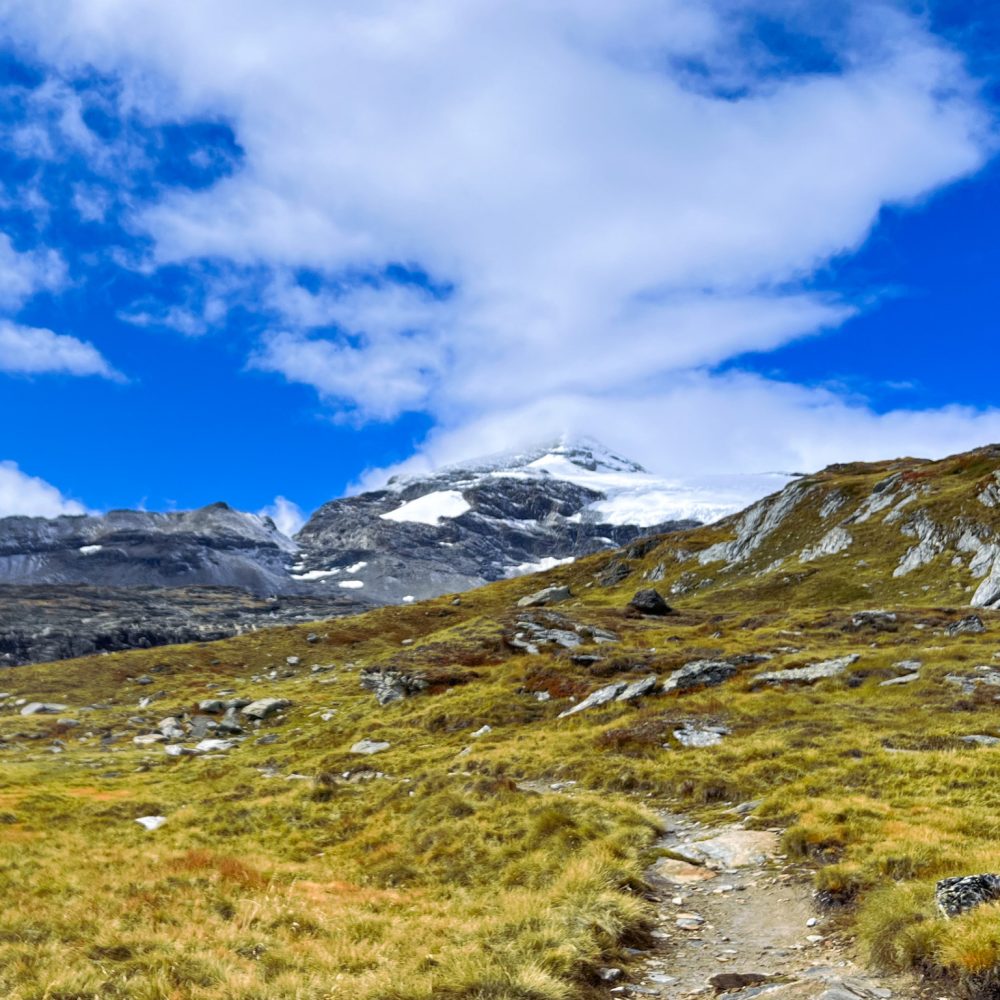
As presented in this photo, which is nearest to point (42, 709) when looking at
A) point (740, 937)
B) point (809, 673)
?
point (809, 673)

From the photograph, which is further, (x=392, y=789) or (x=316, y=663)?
(x=316, y=663)

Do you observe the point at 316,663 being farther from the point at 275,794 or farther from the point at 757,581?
the point at 757,581

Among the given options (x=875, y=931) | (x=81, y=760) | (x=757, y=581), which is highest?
(x=757, y=581)

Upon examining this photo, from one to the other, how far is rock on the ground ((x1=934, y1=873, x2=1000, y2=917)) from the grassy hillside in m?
0.32

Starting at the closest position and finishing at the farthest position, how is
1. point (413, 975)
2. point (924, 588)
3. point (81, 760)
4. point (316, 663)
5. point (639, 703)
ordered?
point (413, 975) < point (639, 703) < point (81, 760) < point (924, 588) < point (316, 663)

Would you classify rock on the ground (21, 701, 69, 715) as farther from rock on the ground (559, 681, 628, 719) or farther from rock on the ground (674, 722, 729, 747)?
rock on the ground (674, 722, 729, 747)

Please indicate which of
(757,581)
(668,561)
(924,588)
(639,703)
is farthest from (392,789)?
(668,561)

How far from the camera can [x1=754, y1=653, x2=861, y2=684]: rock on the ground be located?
34625 millimetres

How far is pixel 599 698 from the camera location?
3569 centimetres

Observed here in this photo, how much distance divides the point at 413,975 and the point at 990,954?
280 inches

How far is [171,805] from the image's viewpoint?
1182 inches

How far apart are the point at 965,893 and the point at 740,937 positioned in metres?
3.55

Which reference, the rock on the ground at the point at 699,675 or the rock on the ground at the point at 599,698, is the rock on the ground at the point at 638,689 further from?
the rock on the ground at the point at 699,675

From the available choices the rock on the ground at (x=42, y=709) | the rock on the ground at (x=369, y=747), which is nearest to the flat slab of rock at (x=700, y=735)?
the rock on the ground at (x=369, y=747)
